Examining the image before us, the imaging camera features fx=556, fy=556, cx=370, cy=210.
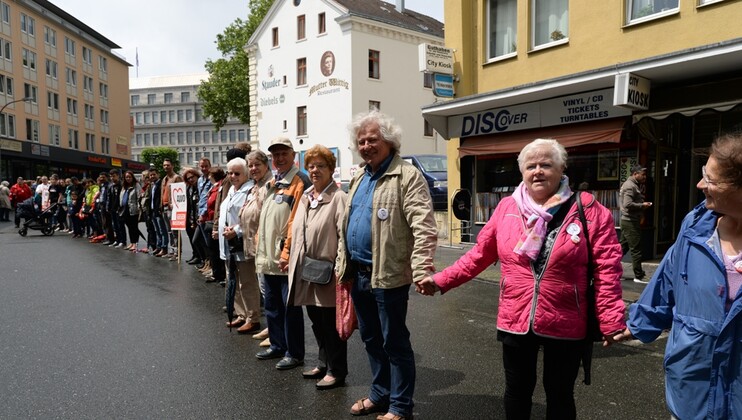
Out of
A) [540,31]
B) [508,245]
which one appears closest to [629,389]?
[508,245]

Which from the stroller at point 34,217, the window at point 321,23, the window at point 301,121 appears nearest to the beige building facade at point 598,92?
the stroller at point 34,217

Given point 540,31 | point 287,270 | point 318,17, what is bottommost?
point 287,270

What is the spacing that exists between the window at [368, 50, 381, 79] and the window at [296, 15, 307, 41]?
503 cm

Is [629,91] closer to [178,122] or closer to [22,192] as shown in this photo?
[22,192]

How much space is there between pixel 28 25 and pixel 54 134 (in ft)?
→ 31.5

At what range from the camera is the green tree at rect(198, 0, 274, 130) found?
43.4 m

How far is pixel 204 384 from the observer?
4.63 m

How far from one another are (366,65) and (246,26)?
52.6ft

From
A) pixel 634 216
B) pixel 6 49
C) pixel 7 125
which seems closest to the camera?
pixel 634 216

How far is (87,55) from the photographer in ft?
193

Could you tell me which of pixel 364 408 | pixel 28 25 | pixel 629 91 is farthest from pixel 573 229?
pixel 28 25

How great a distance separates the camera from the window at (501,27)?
13.5 m

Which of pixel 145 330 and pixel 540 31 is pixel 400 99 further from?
pixel 145 330

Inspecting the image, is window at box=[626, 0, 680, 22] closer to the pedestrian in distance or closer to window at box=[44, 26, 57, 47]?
the pedestrian in distance
